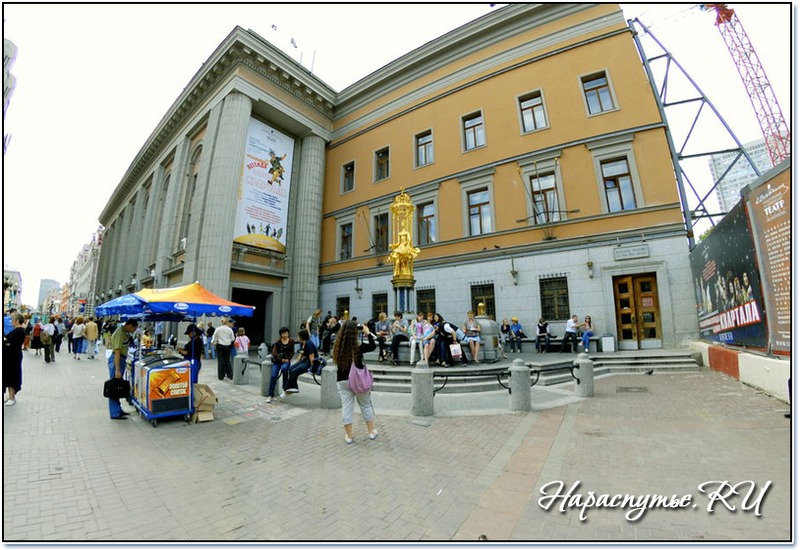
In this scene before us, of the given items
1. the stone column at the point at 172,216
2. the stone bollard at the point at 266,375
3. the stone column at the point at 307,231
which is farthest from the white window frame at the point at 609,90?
the stone column at the point at 172,216

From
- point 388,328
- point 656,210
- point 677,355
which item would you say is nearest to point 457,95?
point 656,210

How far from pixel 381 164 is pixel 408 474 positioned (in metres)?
22.8

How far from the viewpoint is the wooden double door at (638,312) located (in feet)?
48.0

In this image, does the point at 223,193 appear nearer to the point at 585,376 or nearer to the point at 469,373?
the point at 469,373

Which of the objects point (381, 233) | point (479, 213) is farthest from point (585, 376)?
point (381, 233)

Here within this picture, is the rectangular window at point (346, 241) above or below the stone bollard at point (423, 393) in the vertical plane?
above

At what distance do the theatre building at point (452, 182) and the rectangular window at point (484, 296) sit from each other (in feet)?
0.35

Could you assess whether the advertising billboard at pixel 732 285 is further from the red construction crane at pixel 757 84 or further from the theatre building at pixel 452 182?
the red construction crane at pixel 757 84

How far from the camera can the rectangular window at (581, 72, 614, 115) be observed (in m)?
17.2

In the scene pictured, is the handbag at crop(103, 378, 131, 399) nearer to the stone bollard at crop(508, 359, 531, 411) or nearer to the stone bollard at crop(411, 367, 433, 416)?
the stone bollard at crop(411, 367, 433, 416)

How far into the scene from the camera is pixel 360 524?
3314 mm

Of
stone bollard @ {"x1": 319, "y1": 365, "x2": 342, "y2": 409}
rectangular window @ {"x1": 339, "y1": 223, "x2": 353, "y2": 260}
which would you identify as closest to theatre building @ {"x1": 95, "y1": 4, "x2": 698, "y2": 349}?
rectangular window @ {"x1": 339, "y1": 223, "x2": 353, "y2": 260}

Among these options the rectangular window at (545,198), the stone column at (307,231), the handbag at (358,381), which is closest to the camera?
the handbag at (358,381)

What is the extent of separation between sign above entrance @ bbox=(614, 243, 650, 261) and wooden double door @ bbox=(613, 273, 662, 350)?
2.72 feet
